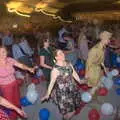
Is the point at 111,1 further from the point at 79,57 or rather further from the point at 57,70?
the point at 57,70

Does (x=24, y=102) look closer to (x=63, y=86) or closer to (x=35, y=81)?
A: (x=63, y=86)

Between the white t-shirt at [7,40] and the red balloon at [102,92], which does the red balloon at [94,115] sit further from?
the white t-shirt at [7,40]

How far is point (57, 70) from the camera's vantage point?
6438 mm

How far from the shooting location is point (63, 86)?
6.44 metres

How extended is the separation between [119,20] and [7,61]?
58.2ft

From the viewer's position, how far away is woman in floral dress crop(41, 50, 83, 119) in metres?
6.43

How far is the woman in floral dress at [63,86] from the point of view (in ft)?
21.1

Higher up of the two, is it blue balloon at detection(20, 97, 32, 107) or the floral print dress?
the floral print dress

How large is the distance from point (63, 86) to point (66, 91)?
9 cm

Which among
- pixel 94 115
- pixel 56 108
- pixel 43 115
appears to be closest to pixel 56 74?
pixel 43 115

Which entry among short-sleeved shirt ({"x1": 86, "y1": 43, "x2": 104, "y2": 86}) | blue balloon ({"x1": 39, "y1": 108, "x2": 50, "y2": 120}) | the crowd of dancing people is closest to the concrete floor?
blue balloon ({"x1": 39, "y1": 108, "x2": 50, "y2": 120})

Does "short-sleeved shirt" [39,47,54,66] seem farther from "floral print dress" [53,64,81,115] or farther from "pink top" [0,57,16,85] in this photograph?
"floral print dress" [53,64,81,115]

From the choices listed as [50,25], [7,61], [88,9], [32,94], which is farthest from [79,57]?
[88,9]

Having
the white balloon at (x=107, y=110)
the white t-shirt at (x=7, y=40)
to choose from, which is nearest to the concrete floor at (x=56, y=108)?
the white balloon at (x=107, y=110)
